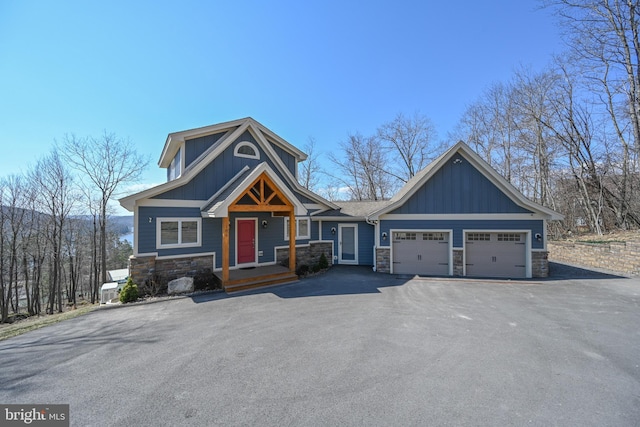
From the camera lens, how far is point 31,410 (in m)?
3.26

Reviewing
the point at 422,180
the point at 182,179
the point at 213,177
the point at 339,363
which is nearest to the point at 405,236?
the point at 422,180

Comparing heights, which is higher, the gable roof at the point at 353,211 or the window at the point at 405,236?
the gable roof at the point at 353,211

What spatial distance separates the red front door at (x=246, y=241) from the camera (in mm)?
11120

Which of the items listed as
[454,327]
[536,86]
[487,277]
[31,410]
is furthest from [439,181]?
[536,86]

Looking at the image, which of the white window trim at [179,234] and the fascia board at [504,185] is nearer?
the white window trim at [179,234]

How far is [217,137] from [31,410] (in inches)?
392

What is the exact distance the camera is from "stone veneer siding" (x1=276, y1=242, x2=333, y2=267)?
12.2m

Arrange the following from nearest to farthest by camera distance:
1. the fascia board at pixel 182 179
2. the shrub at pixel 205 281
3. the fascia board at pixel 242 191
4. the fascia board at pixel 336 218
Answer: the fascia board at pixel 182 179, the fascia board at pixel 242 191, the shrub at pixel 205 281, the fascia board at pixel 336 218

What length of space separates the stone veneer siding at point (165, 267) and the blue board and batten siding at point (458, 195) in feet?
28.0

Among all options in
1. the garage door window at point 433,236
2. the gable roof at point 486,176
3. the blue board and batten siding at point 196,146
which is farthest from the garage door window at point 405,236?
the blue board and batten siding at point 196,146

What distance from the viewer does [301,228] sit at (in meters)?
12.9

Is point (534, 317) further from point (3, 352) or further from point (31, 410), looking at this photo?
point (3, 352)

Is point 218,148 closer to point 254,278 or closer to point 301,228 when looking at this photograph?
point 301,228

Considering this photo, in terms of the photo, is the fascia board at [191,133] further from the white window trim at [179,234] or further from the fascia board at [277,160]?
the white window trim at [179,234]
